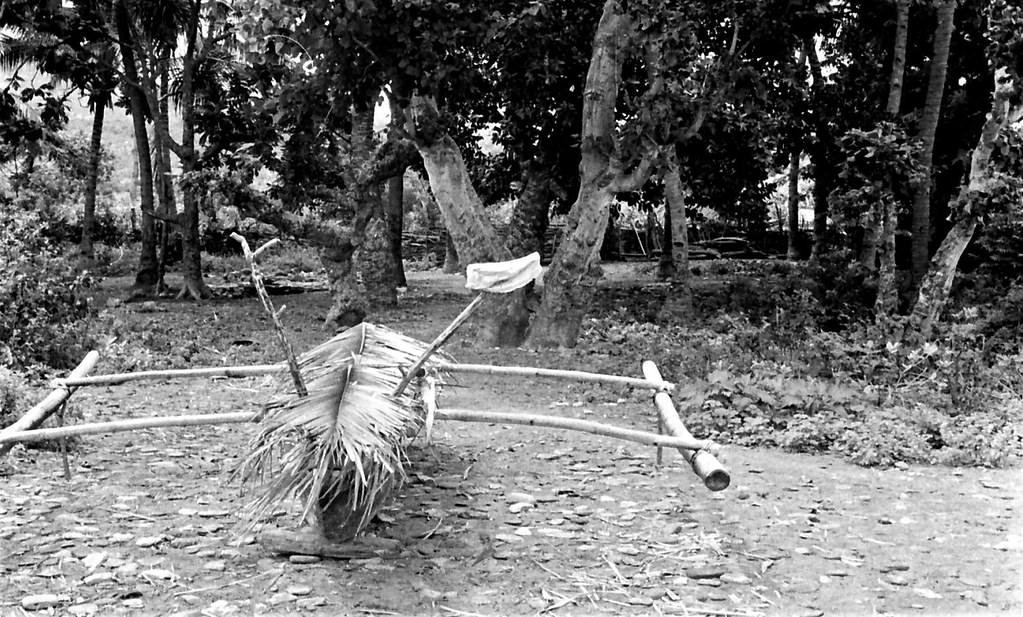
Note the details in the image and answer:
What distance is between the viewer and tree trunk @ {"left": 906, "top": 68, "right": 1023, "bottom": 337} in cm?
873

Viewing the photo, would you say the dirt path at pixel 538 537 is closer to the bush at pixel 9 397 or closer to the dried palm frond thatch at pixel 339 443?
the dried palm frond thatch at pixel 339 443

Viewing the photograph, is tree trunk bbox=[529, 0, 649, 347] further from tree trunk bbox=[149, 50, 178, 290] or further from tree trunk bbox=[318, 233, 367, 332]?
tree trunk bbox=[149, 50, 178, 290]

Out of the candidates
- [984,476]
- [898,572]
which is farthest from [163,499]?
[984,476]

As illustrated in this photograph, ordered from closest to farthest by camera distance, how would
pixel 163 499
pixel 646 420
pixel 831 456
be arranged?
pixel 163 499, pixel 831 456, pixel 646 420

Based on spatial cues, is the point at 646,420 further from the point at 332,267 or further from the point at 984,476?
the point at 332,267

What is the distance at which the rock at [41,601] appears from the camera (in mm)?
3277

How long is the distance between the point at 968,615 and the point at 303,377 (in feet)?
9.17

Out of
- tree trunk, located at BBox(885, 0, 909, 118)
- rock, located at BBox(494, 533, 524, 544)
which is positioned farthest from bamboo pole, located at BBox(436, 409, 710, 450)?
tree trunk, located at BBox(885, 0, 909, 118)

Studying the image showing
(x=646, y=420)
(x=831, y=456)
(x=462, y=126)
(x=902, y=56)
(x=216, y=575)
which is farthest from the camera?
(x=462, y=126)

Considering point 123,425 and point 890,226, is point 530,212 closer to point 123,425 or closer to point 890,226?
point 890,226

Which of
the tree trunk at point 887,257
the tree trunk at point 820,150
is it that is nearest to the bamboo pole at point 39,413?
the tree trunk at point 887,257

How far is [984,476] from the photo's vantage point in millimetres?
5152

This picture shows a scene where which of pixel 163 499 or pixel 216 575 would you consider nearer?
pixel 216 575

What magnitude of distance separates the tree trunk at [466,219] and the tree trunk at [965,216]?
3.95 meters
